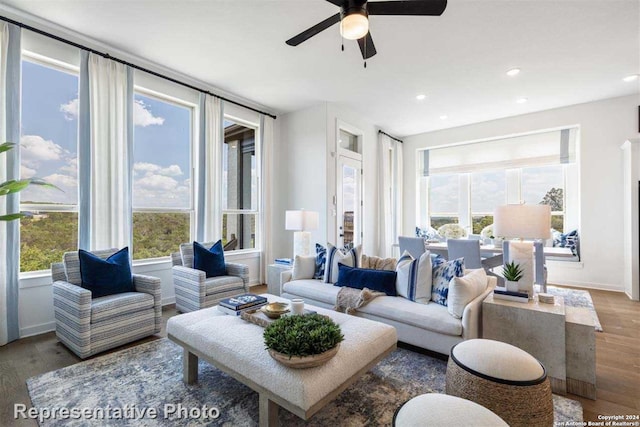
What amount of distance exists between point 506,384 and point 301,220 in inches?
124

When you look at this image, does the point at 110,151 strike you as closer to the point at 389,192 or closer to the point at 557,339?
the point at 557,339

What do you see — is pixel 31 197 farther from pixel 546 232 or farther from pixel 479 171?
pixel 479 171

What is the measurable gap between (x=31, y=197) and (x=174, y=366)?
2390 millimetres

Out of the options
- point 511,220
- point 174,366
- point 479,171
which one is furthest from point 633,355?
point 479,171

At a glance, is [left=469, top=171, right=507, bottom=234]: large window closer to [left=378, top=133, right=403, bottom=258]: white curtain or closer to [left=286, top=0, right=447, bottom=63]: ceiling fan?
[left=378, top=133, right=403, bottom=258]: white curtain

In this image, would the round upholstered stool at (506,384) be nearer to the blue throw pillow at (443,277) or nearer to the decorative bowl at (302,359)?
the decorative bowl at (302,359)

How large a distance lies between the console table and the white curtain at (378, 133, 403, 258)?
4.29 meters

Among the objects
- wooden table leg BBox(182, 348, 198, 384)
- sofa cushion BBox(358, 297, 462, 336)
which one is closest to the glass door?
sofa cushion BBox(358, 297, 462, 336)

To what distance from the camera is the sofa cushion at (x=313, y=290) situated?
3038 mm

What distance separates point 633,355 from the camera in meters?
2.59

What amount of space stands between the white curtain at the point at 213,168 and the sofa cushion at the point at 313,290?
64.5 inches

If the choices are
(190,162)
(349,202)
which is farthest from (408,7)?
(349,202)

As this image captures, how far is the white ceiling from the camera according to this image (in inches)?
109

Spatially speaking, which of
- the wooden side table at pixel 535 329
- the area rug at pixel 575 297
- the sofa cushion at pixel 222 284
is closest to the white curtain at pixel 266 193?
the sofa cushion at pixel 222 284
